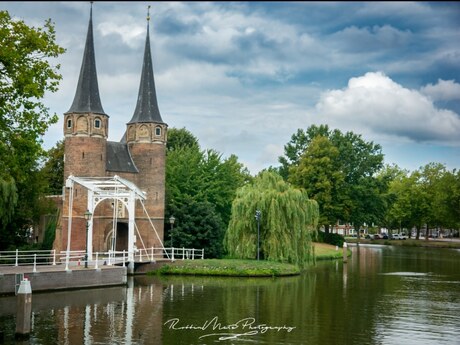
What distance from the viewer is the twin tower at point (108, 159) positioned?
37.8 meters

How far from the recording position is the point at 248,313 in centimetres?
2008

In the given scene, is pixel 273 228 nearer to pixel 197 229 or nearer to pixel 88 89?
pixel 197 229

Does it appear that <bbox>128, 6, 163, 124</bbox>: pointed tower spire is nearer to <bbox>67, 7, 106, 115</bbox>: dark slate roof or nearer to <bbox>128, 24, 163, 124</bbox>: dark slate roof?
<bbox>128, 24, 163, 124</bbox>: dark slate roof

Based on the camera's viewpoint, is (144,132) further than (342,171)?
No

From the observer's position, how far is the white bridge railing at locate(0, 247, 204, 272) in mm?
29027

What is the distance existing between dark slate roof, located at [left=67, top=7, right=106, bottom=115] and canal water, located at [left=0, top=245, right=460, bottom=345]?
528 inches

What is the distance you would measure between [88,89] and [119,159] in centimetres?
564

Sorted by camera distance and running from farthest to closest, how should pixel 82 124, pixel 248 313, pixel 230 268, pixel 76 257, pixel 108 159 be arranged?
pixel 108 159 → pixel 82 124 → pixel 230 268 → pixel 76 257 → pixel 248 313

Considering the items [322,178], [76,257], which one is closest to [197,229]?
[76,257]

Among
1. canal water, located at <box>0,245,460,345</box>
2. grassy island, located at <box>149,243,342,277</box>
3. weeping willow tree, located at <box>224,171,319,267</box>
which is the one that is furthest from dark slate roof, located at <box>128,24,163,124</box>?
canal water, located at <box>0,245,460,345</box>

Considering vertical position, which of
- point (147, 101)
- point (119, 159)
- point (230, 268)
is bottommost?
point (230, 268)

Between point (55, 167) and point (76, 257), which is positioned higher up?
point (55, 167)

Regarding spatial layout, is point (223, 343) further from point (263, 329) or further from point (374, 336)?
point (374, 336)

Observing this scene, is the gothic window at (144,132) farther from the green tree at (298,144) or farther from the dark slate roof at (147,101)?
the green tree at (298,144)
